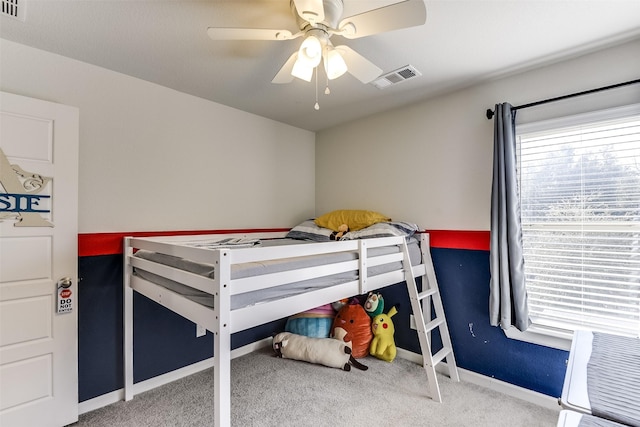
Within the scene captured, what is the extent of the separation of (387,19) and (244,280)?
126 cm

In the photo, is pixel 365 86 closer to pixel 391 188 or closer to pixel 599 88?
pixel 391 188

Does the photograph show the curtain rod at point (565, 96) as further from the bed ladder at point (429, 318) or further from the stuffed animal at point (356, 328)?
the stuffed animal at point (356, 328)

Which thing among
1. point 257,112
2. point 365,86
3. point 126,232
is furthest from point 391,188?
point 126,232

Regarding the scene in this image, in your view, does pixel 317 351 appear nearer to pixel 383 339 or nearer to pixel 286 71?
pixel 383 339

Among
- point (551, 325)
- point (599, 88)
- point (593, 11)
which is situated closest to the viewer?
point (593, 11)

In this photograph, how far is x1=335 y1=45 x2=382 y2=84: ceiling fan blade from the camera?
149 centimetres

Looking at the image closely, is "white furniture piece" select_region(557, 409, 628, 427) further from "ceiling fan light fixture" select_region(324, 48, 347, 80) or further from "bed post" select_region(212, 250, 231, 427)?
"ceiling fan light fixture" select_region(324, 48, 347, 80)

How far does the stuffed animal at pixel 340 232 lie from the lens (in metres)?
2.67

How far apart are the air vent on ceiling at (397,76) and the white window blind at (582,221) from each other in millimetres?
878

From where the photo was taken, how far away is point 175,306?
1.54m

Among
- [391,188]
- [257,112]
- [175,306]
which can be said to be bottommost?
[175,306]

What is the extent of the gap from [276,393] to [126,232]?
1590 mm

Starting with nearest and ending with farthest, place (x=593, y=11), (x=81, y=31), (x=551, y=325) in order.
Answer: (x=593, y=11), (x=81, y=31), (x=551, y=325)

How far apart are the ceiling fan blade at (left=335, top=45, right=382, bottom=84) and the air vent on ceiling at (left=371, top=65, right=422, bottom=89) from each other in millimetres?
482
